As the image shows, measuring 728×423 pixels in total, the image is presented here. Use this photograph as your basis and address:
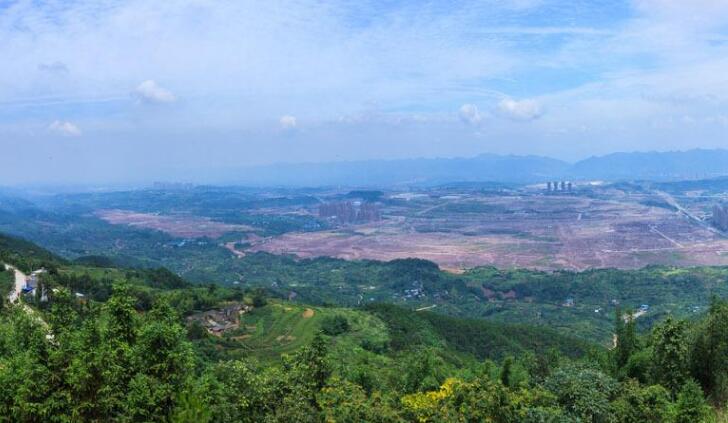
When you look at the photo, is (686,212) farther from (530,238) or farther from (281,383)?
(281,383)

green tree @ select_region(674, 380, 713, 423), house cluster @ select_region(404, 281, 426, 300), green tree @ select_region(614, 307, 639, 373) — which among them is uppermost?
green tree @ select_region(674, 380, 713, 423)

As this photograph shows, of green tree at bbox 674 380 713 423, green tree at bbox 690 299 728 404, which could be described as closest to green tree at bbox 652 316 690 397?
green tree at bbox 690 299 728 404

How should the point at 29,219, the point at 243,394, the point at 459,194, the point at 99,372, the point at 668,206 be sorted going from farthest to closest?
the point at 459,194 → the point at 29,219 → the point at 668,206 → the point at 243,394 → the point at 99,372

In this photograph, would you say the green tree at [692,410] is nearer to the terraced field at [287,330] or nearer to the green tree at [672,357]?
the green tree at [672,357]

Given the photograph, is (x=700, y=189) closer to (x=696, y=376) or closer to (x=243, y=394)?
(x=696, y=376)

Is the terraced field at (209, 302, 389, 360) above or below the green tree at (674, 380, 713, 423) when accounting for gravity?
below

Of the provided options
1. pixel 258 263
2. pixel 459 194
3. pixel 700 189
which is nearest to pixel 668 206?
pixel 700 189

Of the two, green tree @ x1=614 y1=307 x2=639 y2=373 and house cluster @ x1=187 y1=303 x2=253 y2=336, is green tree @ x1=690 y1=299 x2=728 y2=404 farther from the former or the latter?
house cluster @ x1=187 y1=303 x2=253 y2=336
